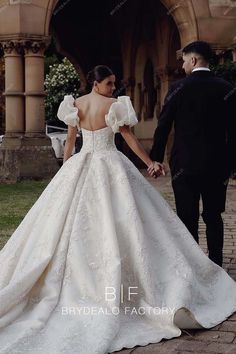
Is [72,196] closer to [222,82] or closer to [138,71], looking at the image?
[222,82]

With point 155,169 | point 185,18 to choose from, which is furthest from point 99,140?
point 185,18

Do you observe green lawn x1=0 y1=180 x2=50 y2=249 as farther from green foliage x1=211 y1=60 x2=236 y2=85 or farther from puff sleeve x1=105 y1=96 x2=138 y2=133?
green foliage x1=211 y1=60 x2=236 y2=85

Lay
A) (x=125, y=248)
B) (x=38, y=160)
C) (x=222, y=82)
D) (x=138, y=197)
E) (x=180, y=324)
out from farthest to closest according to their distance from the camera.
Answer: (x=38, y=160), (x=222, y=82), (x=138, y=197), (x=125, y=248), (x=180, y=324)

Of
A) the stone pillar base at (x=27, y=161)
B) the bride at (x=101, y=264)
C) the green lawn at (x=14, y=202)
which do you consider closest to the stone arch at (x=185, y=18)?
the stone pillar base at (x=27, y=161)

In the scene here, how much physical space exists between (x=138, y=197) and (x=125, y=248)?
1.66 ft

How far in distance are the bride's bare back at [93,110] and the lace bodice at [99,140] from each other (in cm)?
4

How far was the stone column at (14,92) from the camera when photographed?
48.7 feet

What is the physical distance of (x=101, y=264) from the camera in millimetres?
4598

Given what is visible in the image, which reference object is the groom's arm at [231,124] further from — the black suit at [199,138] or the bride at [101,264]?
the bride at [101,264]

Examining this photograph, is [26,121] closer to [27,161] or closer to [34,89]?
[34,89]

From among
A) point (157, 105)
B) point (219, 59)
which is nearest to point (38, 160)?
point (219, 59)

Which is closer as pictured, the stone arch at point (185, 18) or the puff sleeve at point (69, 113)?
the puff sleeve at point (69, 113)

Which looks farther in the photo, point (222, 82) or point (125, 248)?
point (222, 82)

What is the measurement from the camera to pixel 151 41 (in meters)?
19.9
